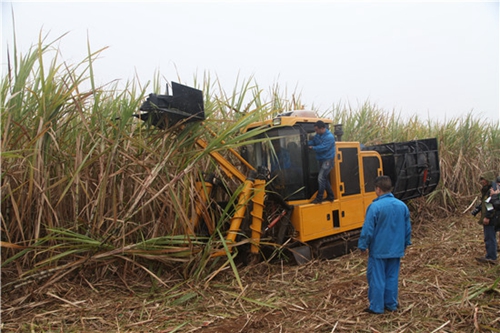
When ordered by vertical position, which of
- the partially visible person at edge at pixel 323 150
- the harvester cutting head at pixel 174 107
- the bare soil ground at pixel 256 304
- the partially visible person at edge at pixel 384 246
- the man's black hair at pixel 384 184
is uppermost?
the harvester cutting head at pixel 174 107

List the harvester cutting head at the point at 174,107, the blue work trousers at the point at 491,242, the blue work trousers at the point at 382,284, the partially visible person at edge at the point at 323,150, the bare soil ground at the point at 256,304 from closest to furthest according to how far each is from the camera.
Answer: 1. the bare soil ground at the point at 256,304
2. the blue work trousers at the point at 382,284
3. the harvester cutting head at the point at 174,107
4. the blue work trousers at the point at 491,242
5. the partially visible person at edge at the point at 323,150

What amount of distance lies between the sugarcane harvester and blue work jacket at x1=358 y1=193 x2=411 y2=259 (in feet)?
4.07

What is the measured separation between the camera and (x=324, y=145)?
5.16m

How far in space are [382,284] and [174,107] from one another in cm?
270

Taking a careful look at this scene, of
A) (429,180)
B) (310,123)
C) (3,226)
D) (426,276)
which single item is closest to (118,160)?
(3,226)

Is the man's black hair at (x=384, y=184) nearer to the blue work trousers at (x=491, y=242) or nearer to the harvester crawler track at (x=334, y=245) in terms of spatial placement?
the harvester crawler track at (x=334, y=245)

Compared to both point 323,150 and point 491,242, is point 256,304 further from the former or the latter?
point 491,242

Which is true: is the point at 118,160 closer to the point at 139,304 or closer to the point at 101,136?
the point at 101,136

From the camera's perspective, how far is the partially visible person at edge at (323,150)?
5.17 meters

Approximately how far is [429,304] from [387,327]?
2.06ft

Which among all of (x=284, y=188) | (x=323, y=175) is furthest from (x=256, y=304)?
(x=323, y=175)

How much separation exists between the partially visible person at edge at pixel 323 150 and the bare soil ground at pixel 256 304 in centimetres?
122

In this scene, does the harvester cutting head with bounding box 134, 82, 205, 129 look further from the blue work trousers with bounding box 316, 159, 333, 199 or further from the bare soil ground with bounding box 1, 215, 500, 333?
the blue work trousers with bounding box 316, 159, 333, 199

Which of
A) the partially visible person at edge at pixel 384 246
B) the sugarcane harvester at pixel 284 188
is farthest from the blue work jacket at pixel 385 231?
the sugarcane harvester at pixel 284 188
